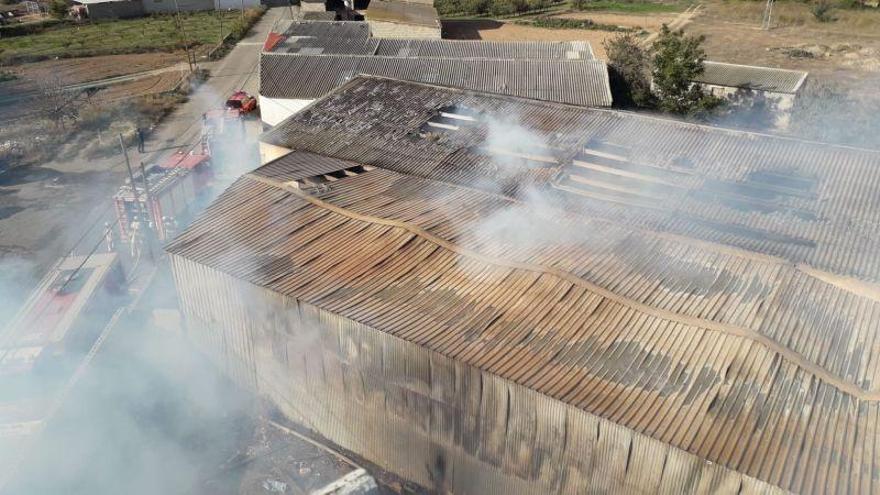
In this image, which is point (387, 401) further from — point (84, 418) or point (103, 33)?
point (103, 33)

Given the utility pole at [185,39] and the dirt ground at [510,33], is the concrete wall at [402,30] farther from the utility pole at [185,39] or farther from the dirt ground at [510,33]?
the utility pole at [185,39]

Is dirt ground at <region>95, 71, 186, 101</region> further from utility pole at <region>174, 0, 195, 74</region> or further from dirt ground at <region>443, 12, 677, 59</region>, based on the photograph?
dirt ground at <region>443, 12, 677, 59</region>

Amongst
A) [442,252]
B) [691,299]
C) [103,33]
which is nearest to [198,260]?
[442,252]

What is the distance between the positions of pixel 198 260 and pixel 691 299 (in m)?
8.42

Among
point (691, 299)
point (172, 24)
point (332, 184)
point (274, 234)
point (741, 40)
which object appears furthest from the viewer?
point (172, 24)

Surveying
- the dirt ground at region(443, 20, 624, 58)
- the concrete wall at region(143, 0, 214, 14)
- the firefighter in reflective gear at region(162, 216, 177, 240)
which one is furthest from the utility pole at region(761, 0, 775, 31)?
the firefighter in reflective gear at region(162, 216, 177, 240)

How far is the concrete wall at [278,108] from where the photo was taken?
77.4 feet

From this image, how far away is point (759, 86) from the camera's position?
957 inches

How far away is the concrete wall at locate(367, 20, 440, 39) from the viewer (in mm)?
34062

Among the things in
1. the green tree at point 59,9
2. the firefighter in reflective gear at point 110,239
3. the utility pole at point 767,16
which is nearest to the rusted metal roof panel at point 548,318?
the firefighter in reflective gear at point 110,239

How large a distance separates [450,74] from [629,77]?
6963 mm

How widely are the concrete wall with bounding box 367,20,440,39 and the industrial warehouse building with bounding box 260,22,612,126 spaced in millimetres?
7067

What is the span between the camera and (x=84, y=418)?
1124cm

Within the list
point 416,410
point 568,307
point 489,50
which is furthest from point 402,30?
point 416,410
